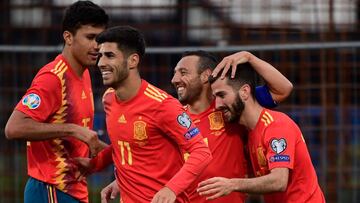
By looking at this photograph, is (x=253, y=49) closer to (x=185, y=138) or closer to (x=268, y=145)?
(x=268, y=145)

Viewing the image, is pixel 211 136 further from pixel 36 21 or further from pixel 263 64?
pixel 36 21

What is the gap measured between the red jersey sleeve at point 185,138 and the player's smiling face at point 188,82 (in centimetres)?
66

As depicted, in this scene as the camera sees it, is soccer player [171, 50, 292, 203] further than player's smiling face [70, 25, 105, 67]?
No

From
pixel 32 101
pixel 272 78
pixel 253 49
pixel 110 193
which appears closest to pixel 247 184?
pixel 272 78

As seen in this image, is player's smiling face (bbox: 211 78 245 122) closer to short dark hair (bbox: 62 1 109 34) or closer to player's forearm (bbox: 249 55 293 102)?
player's forearm (bbox: 249 55 293 102)

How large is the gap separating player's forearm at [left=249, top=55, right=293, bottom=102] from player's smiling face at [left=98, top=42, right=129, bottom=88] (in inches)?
34.5

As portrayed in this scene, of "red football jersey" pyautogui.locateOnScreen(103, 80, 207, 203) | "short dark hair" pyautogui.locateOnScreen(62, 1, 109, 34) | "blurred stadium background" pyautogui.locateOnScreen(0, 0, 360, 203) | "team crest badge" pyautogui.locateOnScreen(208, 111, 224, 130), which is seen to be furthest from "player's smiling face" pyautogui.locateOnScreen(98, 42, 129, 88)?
"blurred stadium background" pyautogui.locateOnScreen(0, 0, 360, 203)

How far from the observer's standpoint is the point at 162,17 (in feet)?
41.6

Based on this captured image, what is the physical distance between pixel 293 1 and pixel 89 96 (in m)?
4.20

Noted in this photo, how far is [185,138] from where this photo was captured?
792 centimetres

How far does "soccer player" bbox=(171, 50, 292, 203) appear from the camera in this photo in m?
8.43

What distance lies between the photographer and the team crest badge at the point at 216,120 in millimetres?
8562

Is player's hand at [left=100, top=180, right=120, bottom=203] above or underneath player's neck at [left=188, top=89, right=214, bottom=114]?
underneath

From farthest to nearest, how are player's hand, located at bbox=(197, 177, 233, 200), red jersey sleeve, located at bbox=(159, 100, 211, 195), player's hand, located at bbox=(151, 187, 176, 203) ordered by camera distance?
red jersey sleeve, located at bbox=(159, 100, 211, 195)
player's hand, located at bbox=(151, 187, 176, 203)
player's hand, located at bbox=(197, 177, 233, 200)
